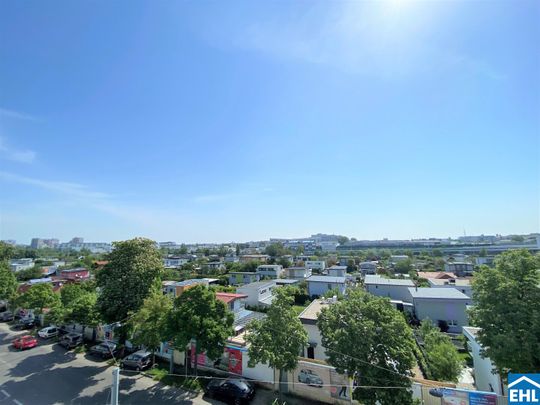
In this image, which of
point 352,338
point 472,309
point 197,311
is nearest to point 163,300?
point 197,311

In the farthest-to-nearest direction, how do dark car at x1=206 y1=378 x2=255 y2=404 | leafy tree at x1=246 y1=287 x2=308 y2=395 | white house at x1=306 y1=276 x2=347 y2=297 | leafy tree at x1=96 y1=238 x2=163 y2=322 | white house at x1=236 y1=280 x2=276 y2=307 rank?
white house at x1=306 y1=276 x2=347 y2=297 < white house at x1=236 y1=280 x2=276 y2=307 < leafy tree at x1=96 y1=238 x2=163 y2=322 < dark car at x1=206 y1=378 x2=255 y2=404 < leafy tree at x1=246 y1=287 x2=308 y2=395

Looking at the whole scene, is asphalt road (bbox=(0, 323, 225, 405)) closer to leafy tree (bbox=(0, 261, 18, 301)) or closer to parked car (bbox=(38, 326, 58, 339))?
parked car (bbox=(38, 326, 58, 339))

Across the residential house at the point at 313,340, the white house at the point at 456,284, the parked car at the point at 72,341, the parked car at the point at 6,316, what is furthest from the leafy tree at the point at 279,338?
the parked car at the point at 6,316

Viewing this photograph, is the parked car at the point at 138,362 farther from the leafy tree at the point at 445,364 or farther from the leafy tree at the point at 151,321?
the leafy tree at the point at 445,364

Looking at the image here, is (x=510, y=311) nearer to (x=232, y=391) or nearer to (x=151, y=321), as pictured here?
(x=232, y=391)

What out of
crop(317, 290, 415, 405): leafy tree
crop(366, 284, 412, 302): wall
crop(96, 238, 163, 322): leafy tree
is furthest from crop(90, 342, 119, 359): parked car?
crop(366, 284, 412, 302): wall

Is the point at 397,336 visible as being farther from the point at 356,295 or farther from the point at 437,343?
the point at 437,343
